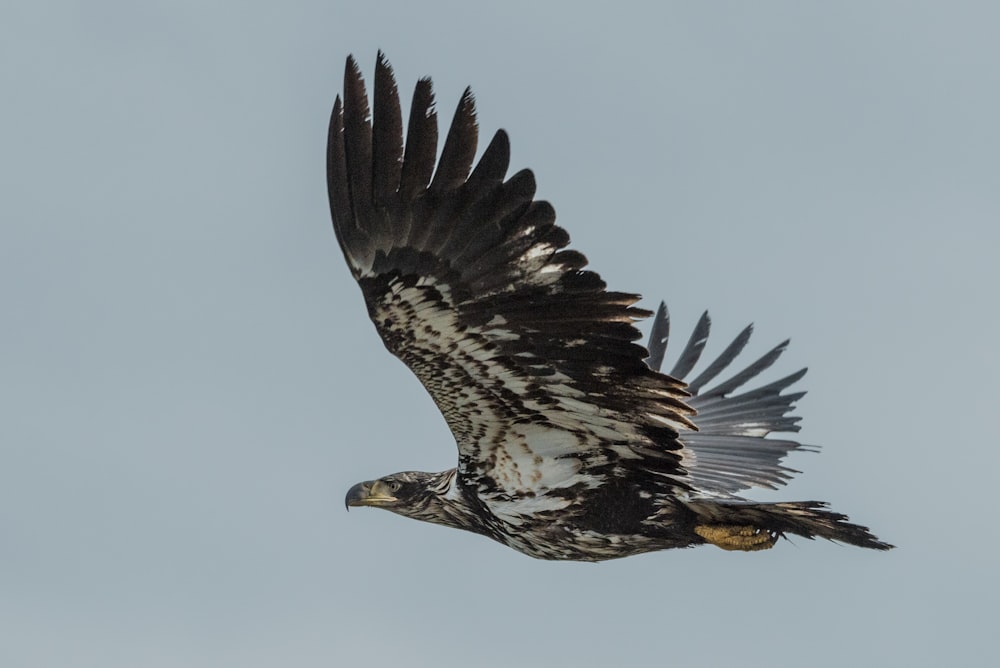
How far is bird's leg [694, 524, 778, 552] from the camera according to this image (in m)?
11.3

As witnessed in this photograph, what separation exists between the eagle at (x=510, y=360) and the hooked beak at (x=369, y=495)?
1cm

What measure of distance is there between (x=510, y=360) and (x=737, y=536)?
2.14 meters

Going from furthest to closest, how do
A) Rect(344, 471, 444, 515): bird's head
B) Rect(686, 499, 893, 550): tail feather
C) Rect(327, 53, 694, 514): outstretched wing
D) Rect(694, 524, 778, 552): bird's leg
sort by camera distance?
Rect(344, 471, 444, 515): bird's head < Rect(694, 524, 778, 552): bird's leg < Rect(686, 499, 893, 550): tail feather < Rect(327, 53, 694, 514): outstretched wing

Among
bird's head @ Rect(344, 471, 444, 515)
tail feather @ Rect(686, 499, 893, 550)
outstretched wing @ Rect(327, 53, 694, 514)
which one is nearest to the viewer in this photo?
outstretched wing @ Rect(327, 53, 694, 514)

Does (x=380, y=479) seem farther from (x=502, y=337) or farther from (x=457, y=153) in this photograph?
(x=457, y=153)

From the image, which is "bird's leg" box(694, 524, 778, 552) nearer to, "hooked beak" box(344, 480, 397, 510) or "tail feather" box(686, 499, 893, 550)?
"tail feather" box(686, 499, 893, 550)

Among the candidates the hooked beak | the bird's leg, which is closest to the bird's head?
the hooked beak

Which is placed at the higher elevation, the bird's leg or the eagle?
the eagle

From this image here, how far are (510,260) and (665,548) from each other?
2.93 metres

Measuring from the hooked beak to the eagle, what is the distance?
0.04 ft

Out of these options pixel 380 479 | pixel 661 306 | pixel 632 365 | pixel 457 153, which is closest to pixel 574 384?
pixel 632 365

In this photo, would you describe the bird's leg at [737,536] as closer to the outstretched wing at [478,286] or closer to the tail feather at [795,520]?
the tail feather at [795,520]

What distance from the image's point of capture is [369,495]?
41.8 ft

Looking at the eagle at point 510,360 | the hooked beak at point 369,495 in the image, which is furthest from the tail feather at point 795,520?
the hooked beak at point 369,495
